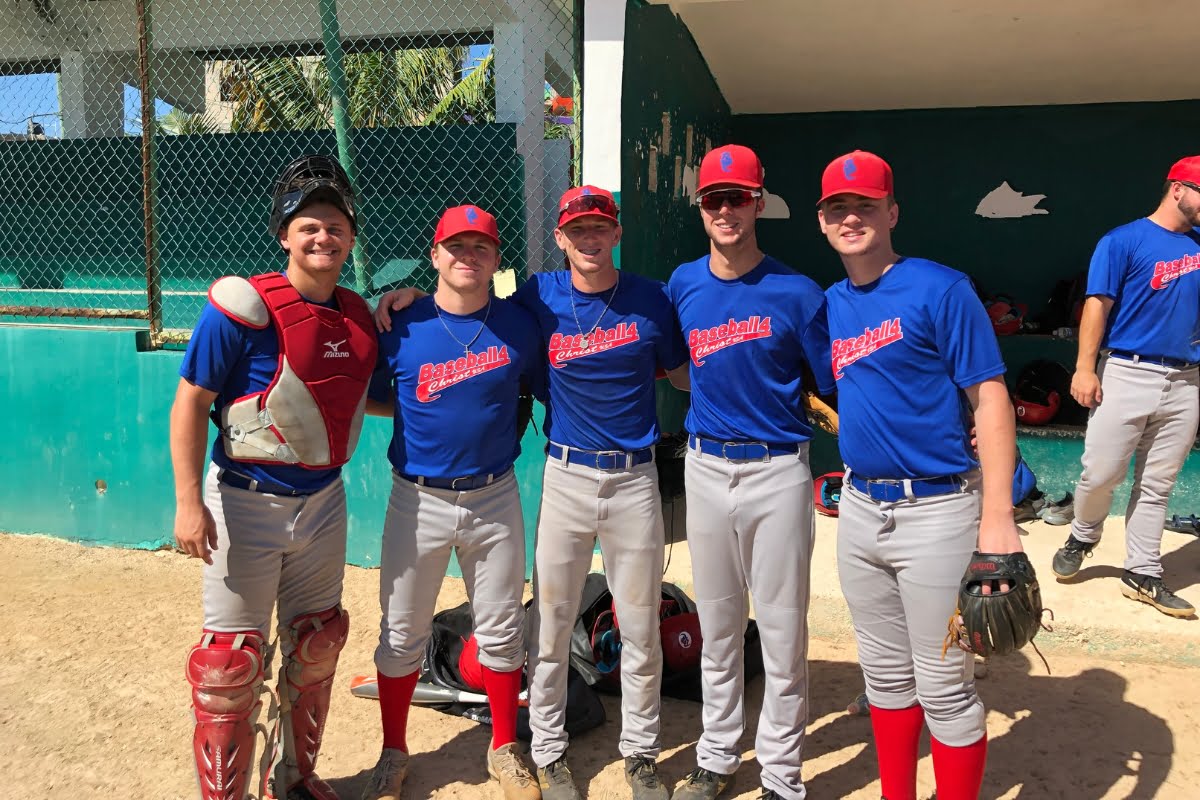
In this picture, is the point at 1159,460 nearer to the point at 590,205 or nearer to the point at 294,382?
the point at 590,205

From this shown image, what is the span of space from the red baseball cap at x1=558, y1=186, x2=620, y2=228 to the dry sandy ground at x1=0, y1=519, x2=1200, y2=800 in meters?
2.03

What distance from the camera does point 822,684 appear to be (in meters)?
3.83

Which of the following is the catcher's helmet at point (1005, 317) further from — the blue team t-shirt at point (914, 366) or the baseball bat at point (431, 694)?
the baseball bat at point (431, 694)

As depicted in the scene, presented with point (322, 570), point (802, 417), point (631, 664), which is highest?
point (802, 417)

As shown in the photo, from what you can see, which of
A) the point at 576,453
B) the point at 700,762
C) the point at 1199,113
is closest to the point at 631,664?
the point at 700,762

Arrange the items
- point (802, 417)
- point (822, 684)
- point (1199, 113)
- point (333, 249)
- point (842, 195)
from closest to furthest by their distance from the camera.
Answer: point (842, 195), point (333, 249), point (802, 417), point (822, 684), point (1199, 113)

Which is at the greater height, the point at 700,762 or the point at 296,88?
the point at 296,88

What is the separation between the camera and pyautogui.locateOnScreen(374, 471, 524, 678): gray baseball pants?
9.34 feet

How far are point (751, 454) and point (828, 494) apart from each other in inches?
137

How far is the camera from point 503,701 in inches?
118

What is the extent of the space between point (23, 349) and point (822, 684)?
5.39 m

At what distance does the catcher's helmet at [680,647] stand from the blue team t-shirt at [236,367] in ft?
5.61

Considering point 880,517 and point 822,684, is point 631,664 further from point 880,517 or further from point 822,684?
point 822,684

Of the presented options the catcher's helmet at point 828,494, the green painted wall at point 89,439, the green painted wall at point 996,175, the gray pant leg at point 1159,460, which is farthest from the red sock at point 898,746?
the green painted wall at point 996,175
